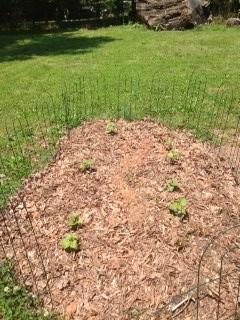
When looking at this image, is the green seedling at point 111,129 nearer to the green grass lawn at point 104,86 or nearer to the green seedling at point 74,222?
the green grass lawn at point 104,86

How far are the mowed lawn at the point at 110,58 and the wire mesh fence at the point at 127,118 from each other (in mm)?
404

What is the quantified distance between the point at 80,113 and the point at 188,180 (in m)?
3.18

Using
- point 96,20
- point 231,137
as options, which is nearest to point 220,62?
point 231,137

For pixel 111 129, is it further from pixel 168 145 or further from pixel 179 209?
pixel 179 209

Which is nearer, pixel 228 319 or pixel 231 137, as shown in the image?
pixel 228 319

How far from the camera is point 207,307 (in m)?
3.68

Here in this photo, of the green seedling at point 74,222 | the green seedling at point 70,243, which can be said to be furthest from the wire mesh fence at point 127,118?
the green seedling at point 74,222

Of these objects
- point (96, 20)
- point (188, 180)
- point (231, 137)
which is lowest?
point (96, 20)

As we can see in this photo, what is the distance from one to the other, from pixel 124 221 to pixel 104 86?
5432 millimetres

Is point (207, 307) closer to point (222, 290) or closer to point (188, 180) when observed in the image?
point (222, 290)

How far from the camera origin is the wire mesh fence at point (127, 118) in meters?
3.78

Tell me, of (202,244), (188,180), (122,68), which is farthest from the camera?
(122,68)

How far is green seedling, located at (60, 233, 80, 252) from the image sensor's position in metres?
4.20

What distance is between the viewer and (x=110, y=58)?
11898 mm
